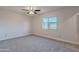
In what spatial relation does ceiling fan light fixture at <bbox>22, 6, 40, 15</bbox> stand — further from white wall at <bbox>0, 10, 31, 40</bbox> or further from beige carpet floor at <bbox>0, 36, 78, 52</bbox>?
beige carpet floor at <bbox>0, 36, 78, 52</bbox>

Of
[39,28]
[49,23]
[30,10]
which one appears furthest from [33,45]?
[30,10]

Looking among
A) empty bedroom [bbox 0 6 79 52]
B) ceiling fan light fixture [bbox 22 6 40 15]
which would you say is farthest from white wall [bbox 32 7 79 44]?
ceiling fan light fixture [bbox 22 6 40 15]

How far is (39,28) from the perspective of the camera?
70.4 inches

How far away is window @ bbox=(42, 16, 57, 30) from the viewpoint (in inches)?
67.4

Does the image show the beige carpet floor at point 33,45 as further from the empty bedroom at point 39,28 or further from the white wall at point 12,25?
the white wall at point 12,25

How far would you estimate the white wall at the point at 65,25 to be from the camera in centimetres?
163

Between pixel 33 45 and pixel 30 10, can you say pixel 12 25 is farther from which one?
pixel 33 45

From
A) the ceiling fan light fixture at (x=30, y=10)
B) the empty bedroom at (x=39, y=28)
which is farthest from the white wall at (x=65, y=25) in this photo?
the ceiling fan light fixture at (x=30, y=10)

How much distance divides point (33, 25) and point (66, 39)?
0.66 m

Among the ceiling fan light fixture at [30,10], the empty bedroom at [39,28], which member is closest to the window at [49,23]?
the empty bedroom at [39,28]

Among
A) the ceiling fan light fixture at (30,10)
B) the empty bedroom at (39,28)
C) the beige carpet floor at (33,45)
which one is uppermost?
the ceiling fan light fixture at (30,10)

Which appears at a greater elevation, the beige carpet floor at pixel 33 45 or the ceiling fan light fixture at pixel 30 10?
the ceiling fan light fixture at pixel 30 10
